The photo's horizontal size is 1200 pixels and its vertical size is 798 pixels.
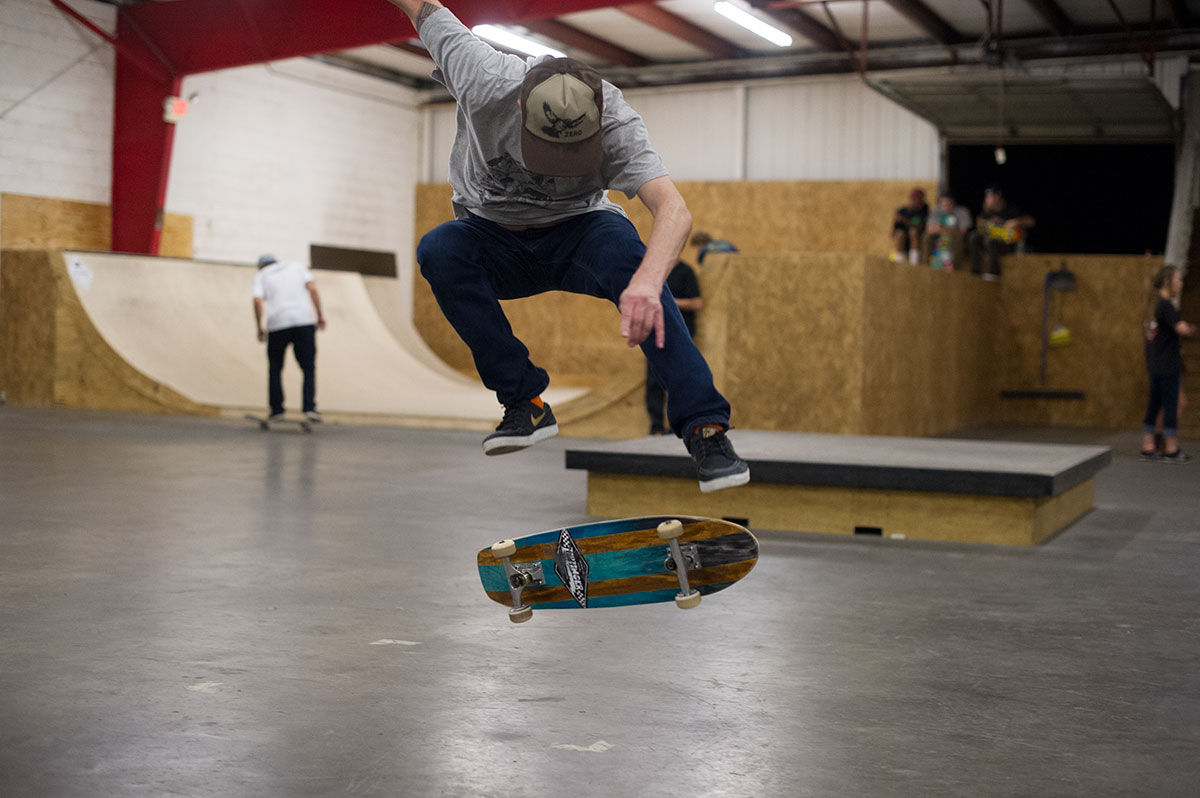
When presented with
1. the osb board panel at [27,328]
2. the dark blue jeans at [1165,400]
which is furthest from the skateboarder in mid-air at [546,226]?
the osb board panel at [27,328]

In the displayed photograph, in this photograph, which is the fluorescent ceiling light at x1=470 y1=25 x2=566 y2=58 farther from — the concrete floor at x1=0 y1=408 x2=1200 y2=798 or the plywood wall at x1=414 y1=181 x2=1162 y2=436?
the concrete floor at x1=0 y1=408 x2=1200 y2=798

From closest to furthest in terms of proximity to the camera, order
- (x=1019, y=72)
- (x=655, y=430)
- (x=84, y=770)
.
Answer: (x=84, y=770)
(x=655, y=430)
(x=1019, y=72)

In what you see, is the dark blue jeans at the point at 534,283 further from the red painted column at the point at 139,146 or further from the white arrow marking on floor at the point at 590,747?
the red painted column at the point at 139,146

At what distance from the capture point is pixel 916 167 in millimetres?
19453

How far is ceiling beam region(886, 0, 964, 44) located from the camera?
1719 cm

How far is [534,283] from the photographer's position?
368 centimetres

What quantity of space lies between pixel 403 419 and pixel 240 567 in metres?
7.94

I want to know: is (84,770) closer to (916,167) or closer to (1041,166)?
(916,167)

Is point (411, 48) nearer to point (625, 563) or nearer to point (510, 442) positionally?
point (510, 442)

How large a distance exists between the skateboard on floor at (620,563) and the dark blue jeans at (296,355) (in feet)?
27.6

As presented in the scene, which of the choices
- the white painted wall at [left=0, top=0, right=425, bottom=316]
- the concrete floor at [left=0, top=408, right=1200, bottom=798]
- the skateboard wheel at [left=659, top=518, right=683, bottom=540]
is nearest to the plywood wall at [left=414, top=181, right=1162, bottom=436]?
the white painted wall at [left=0, top=0, right=425, bottom=316]

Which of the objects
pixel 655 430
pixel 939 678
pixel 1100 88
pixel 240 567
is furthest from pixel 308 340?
pixel 1100 88

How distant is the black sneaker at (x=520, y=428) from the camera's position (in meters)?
3.58

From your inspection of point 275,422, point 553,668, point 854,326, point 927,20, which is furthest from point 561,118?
point 927,20
